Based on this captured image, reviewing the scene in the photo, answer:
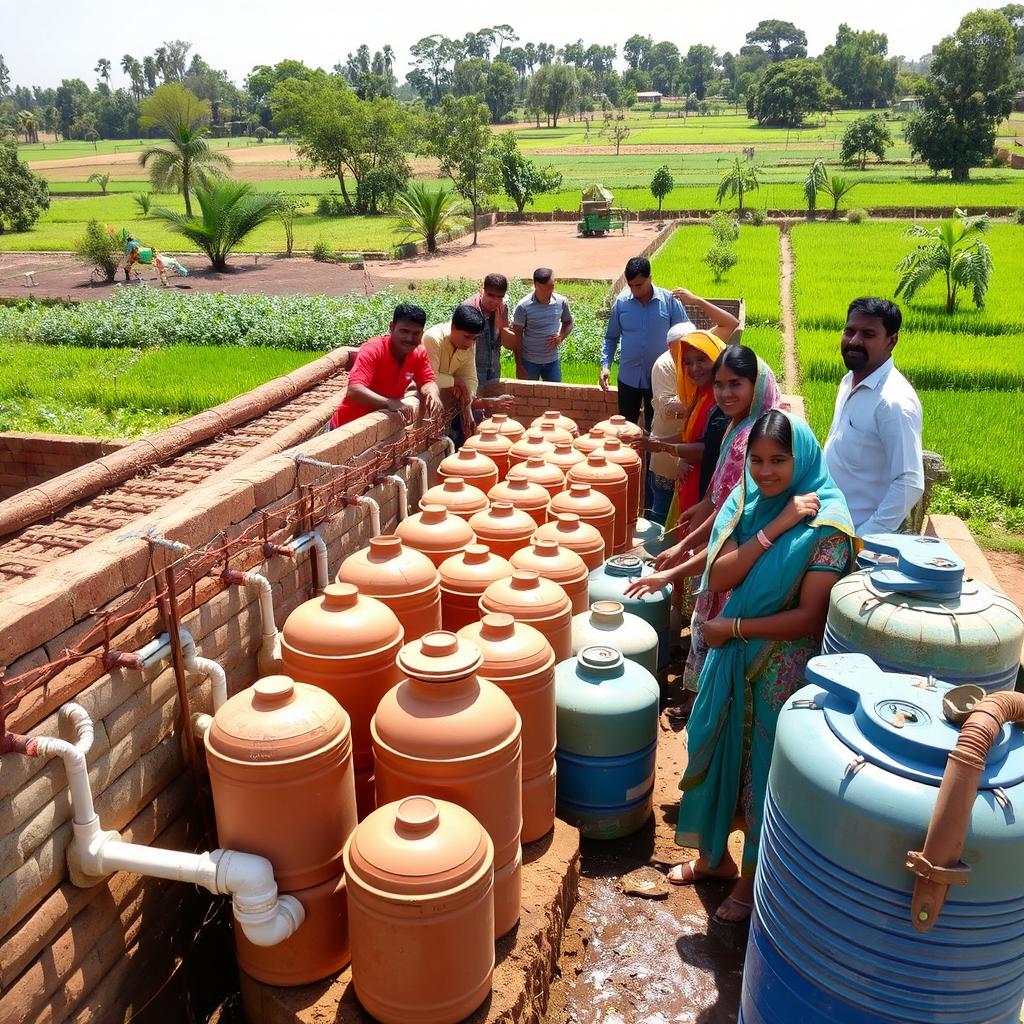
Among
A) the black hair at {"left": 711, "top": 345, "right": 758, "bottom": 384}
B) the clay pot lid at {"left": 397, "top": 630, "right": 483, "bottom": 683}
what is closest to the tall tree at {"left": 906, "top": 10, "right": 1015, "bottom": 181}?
the black hair at {"left": 711, "top": 345, "right": 758, "bottom": 384}

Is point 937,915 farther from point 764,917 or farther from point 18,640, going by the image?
point 18,640

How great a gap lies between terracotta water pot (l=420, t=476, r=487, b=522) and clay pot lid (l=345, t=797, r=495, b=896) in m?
2.11

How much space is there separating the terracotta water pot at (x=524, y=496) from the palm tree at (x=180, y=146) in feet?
87.7

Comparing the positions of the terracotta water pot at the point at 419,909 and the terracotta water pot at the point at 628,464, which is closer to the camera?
the terracotta water pot at the point at 419,909

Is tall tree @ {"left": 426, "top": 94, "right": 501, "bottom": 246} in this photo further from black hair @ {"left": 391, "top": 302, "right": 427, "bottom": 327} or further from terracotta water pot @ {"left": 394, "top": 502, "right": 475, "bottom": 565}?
terracotta water pot @ {"left": 394, "top": 502, "right": 475, "bottom": 565}

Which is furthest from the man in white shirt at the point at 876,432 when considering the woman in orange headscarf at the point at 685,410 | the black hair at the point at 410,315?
the black hair at the point at 410,315

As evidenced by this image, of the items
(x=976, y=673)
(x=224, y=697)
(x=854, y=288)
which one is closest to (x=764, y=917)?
(x=976, y=673)

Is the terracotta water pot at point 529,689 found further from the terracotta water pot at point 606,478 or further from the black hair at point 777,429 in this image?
the terracotta water pot at point 606,478

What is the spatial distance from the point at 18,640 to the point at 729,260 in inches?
698

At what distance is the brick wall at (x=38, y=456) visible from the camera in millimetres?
7125

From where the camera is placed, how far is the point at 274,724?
2.27 metres

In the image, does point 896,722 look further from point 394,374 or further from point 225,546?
point 394,374

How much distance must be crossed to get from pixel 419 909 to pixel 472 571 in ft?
5.42

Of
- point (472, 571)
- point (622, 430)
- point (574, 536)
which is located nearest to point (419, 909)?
point (472, 571)
